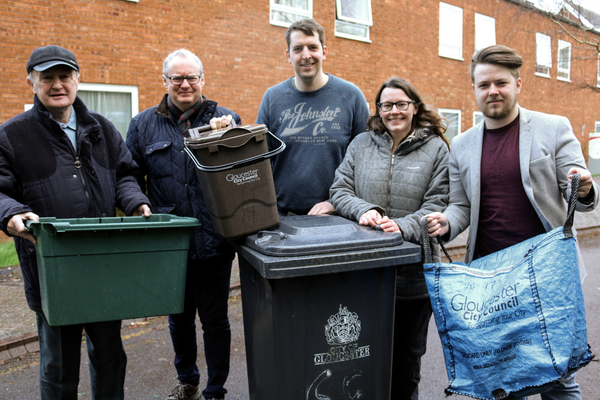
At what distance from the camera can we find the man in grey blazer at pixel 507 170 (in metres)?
2.23

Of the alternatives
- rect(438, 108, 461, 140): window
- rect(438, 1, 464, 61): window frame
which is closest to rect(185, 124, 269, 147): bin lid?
rect(438, 1, 464, 61): window frame

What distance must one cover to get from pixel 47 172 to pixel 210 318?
1.38m

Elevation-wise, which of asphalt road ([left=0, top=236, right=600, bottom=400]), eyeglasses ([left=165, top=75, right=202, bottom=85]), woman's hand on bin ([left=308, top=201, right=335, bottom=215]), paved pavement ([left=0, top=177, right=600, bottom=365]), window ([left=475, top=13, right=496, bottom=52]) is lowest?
asphalt road ([left=0, top=236, right=600, bottom=400])

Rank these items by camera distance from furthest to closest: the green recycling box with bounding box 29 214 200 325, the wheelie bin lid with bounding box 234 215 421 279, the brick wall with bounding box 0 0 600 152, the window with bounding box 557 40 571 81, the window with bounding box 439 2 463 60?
the window with bounding box 557 40 571 81 < the window with bounding box 439 2 463 60 < the brick wall with bounding box 0 0 600 152 < the green recycling box with bounding box 29 214 200 325 < the wheelie bin lid with bounding box 234 215 421 279

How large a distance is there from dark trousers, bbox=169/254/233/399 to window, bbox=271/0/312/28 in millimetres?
7822

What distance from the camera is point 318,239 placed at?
2.13 meters

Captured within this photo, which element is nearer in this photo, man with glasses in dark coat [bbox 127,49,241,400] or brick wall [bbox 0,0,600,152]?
man with glasses in dark coat [bbox 127,49,241,400]

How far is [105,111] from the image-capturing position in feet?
26.7

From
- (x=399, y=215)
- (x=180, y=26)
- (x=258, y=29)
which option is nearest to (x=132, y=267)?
(x=399, y=215)

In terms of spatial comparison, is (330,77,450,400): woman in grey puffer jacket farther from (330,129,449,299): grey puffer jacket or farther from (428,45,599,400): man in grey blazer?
(428,45,599,400): man in grey blazer

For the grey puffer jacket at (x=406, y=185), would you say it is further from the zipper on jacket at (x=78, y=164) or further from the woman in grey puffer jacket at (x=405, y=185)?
the zipper on jacket at (x=78, y=164)

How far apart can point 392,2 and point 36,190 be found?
11.7m

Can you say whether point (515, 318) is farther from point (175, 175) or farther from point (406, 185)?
point (175, 175)

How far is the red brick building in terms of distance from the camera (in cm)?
734
